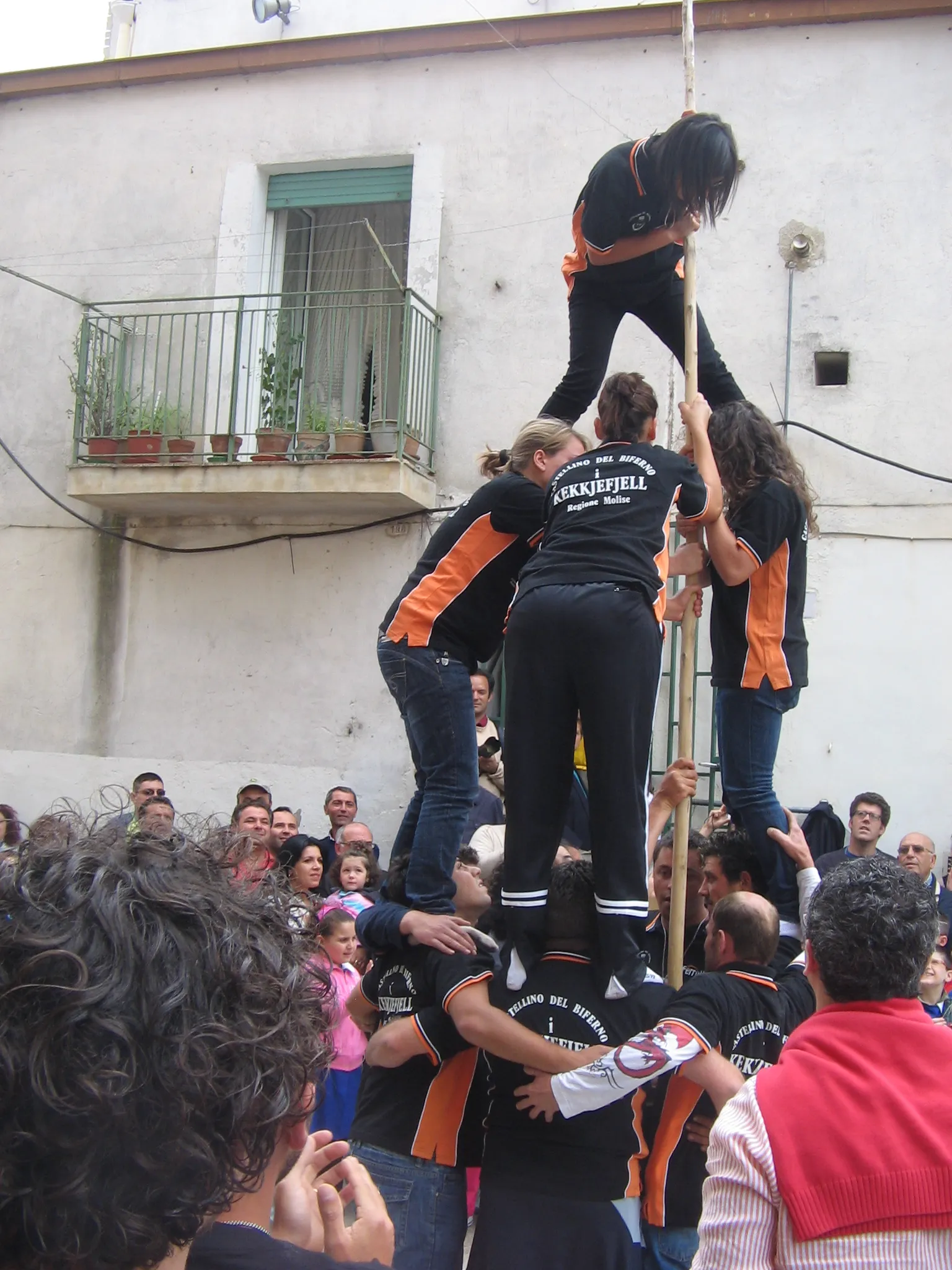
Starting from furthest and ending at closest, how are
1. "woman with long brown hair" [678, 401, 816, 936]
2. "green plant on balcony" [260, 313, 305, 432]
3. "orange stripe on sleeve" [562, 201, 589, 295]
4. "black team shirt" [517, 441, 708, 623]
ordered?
"green plant on balcony" [260, 313, 305, 432], "orange stripe on sleeve" [562, 201, 589, 295], "woman with long brown hair" [678, 401, 816, 936], "black team shirt" [517, 441, 708, 623]

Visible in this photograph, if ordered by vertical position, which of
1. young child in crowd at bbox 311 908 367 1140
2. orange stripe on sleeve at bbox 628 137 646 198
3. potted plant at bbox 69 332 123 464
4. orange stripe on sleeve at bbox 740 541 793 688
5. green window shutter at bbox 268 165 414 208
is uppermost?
green window shutter at bbox 268 165 414 208

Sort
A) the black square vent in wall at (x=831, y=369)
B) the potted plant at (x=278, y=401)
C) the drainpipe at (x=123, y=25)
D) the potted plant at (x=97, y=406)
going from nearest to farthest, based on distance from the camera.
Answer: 1. the black square vent in wall at (x=831, y=369)
2. the potted plant at (x=278, y=401)
3. the potted plant at (x=97, y=406)
4. the drainpipe at (x=123, y=25)

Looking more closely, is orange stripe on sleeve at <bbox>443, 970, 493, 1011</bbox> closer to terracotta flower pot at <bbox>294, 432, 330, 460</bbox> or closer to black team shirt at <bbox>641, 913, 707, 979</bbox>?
black team shirt at <bbox>641, 913, 707, 979</bbox>

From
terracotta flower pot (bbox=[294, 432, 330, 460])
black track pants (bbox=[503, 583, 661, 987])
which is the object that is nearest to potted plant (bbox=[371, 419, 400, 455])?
terracotta flower pot (bbox=[294, 432, 330, 460])

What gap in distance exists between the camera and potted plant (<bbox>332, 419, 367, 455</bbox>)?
10.2 m

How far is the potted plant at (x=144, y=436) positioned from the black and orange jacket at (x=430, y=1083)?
25.8 feet

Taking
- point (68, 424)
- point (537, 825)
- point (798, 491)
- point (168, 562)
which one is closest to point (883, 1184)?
point (537, 825)

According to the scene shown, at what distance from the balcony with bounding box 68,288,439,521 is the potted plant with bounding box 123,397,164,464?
0.01 meters

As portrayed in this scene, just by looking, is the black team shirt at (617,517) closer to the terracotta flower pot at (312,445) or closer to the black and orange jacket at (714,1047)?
the black and orange jacket at (714,1047)

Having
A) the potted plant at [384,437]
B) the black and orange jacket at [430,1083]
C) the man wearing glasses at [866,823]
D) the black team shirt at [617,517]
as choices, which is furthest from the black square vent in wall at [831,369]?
the black and orange jacket at [430,1083]

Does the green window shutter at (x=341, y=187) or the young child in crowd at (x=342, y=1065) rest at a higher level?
the green window shutter at (x=341, y=187)

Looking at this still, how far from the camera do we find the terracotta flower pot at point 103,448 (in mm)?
10680

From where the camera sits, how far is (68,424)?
1128 centimetres

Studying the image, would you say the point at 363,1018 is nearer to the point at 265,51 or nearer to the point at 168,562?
the point at 168,562
